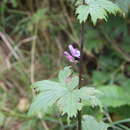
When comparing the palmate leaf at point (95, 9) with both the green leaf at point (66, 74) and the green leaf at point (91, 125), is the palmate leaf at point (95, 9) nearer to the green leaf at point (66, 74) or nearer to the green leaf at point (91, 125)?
the green leaf at point (66, 74)

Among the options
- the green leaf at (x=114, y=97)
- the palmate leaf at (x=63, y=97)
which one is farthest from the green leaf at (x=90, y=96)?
the green leaf at (x=114, y=97)

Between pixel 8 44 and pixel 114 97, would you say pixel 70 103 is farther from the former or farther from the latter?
pixel 8 44

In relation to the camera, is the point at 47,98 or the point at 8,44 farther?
the point at 8,44

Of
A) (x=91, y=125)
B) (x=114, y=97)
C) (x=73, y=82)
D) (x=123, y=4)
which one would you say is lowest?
(x=91, y=125)

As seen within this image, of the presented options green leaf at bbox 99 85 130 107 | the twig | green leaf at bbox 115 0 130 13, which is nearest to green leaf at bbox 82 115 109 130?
green leaf at bbox 115 0 130 13

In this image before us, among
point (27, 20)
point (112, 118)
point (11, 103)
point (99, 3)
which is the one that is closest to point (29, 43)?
Result: point (27, 20)

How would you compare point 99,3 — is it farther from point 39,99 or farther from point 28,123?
point 28,123

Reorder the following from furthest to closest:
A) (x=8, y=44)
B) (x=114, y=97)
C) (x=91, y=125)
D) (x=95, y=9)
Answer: (x=8, y=44)
(x=114, y=97)
(x=91, y=125)
(x=95, y=9)

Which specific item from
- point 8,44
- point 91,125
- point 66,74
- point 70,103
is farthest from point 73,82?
point 8,44
